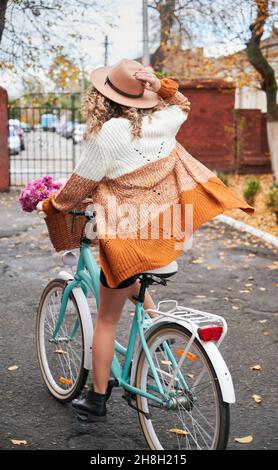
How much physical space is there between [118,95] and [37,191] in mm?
804

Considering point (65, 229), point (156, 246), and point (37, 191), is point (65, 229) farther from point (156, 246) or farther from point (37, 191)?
point (156, 246)

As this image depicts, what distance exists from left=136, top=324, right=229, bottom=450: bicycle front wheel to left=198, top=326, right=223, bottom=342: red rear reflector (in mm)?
56

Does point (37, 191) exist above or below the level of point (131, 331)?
above

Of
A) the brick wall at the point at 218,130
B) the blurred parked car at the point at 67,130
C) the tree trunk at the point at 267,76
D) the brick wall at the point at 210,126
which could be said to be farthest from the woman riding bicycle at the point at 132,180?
the brick wall at the point at 210,126

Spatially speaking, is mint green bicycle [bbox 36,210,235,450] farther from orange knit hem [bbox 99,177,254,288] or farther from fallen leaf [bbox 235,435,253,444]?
fallen leaf [bbox 235,435,253,444]

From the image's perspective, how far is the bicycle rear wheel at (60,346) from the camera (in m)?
4.08

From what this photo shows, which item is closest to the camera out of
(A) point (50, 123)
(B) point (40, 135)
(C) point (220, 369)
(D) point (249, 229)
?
(C) point (220, 369)

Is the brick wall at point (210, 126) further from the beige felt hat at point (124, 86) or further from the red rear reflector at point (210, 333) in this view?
the red rear reflector at point (210, 333)

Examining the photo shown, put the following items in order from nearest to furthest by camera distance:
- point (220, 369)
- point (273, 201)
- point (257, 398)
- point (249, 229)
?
point (220, 369) < point (257, 398) < point (249, 229) < point (273, 201)

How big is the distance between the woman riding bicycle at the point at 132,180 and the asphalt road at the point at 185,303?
65 centimetres

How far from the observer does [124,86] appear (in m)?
3.29

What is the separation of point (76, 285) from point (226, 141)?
17991 mm

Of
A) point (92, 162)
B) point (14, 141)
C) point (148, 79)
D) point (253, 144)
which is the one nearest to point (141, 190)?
point (92, 162)

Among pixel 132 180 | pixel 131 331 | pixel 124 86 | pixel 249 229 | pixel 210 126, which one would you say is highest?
pixel 124 86
